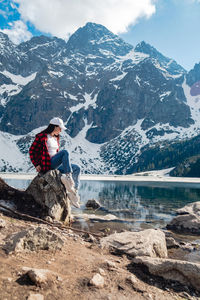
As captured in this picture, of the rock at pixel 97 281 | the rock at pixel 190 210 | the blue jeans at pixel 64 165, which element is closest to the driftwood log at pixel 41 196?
the blue jeans at pixel 64 165

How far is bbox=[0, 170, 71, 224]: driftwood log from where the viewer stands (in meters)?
11.6

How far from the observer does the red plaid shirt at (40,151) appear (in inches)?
424

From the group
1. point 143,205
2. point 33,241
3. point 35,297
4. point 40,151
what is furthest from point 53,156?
point 143,205

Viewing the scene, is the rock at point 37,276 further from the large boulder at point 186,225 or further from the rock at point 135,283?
the large boulder at point 186,225


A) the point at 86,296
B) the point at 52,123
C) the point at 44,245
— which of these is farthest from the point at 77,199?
the point at 86,296

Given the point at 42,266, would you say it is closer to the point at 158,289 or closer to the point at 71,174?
the point at 158,289

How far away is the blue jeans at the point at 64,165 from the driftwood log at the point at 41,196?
0.35 m

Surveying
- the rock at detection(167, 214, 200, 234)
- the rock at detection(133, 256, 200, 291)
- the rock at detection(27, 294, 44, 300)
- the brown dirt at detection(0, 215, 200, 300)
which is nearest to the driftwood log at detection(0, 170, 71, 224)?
the brown dirt at detection(0, 215, 200, 300)

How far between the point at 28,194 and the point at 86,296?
8.68m

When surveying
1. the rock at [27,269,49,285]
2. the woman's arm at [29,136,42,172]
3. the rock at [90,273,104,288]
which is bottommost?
the rock at [90,273,104,288]

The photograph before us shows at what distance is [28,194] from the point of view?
12.1 meters

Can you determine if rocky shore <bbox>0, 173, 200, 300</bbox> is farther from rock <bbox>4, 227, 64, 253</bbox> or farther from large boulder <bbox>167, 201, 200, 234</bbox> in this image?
large boulder <bbox>167, 201, 200, 234</bbox>

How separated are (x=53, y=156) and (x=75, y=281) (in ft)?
23.3

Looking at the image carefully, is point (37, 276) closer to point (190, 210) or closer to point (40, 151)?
point (40, 151)
